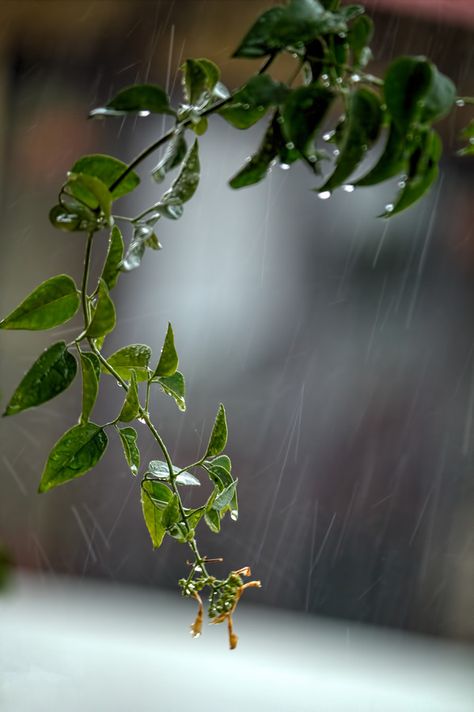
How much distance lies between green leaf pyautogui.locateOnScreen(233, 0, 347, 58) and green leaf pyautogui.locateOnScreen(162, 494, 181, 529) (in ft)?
0.65

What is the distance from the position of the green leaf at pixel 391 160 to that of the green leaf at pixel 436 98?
12 mm

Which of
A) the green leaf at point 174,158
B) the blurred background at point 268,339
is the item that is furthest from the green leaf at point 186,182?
the blurred background at point 268,339

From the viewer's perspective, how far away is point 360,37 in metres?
0.32

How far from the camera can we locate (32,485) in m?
1.96

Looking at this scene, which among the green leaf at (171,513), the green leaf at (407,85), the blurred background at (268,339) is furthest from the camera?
the blurred background at (268,339)

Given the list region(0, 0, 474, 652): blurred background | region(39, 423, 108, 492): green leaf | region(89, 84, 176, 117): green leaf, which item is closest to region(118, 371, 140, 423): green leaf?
region(39, 423, 108, 492): green leaf

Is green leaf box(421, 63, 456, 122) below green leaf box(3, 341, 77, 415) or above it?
above

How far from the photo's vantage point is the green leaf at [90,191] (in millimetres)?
293

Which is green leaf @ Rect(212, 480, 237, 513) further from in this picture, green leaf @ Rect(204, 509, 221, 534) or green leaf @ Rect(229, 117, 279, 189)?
green leaf @ Rect(229, 117, 279, 189)

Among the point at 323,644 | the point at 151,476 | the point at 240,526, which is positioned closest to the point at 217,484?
the point at 151,476

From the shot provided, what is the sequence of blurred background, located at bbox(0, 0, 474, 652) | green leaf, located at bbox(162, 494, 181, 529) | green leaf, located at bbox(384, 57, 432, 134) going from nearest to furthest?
green leaf, located at bbox(384, 57, 432, 134), green leaf, located at bbox(162, 494, 181, 529), blurred background, located at bbox(0, 0, 474, 652)

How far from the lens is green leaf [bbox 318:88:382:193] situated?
29cm

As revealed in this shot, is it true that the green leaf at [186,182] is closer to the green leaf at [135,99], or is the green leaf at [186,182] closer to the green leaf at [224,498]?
the green leaf at [135,99]

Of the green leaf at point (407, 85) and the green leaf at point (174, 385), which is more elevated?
the green leaf at point (407, 85)
